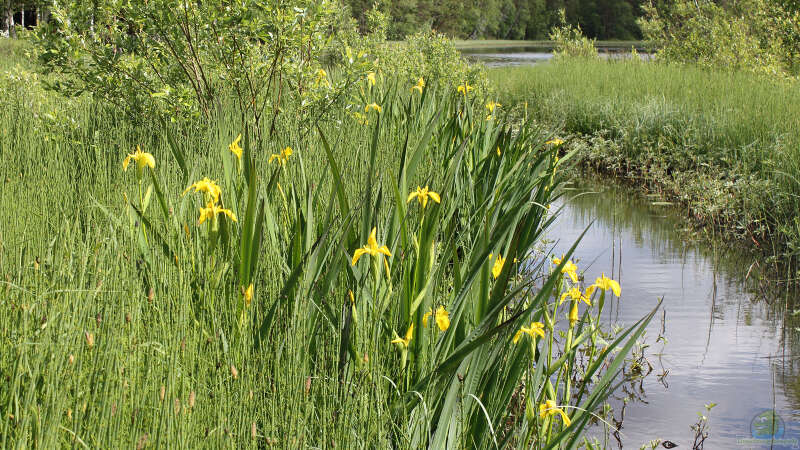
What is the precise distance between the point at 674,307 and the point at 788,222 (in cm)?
173

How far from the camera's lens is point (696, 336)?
4320 millimetres

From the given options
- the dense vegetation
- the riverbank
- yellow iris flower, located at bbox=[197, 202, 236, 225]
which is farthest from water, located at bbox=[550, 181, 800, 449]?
the riverbank

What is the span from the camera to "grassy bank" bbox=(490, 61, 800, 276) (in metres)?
6.18

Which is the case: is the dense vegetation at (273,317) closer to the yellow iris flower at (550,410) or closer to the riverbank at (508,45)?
the yellow iris flower at (550,410)

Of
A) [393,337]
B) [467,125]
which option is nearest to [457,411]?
[393,337]

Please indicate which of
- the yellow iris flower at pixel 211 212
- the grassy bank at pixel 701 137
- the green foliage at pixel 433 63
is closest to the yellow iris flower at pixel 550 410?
the yellow iris flower at pixel 211 212

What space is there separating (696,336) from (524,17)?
7061cm

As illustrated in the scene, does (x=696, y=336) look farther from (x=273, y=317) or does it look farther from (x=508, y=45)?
(x=508, y=45)

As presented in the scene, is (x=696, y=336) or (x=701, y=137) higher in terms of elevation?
(x=701, y=137)

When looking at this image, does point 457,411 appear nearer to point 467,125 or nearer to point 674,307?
point 674,307

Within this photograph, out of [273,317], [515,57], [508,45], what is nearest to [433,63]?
[273,317]

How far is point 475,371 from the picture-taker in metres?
2.09

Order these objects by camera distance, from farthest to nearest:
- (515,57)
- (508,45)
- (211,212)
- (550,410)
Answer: (508,45)
(515,57)
(211,212)
(550,410)

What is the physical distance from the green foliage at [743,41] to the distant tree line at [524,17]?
1208 inches
